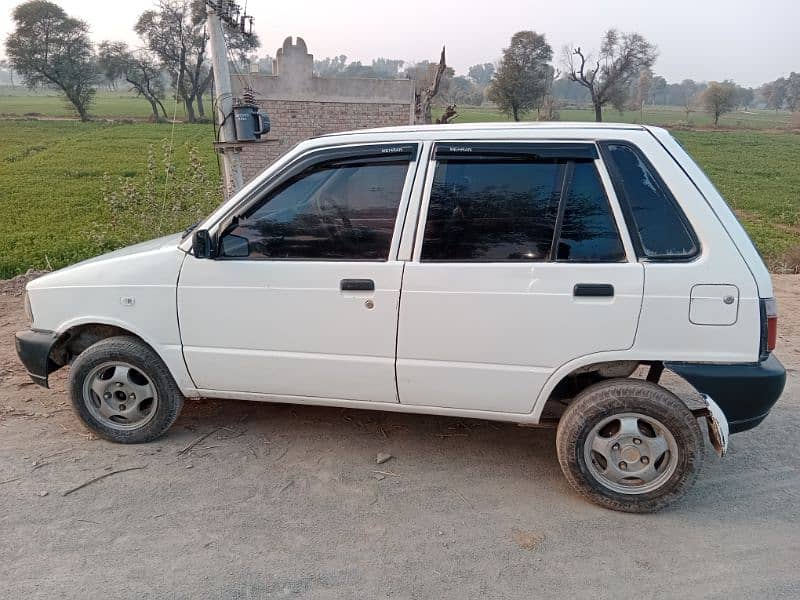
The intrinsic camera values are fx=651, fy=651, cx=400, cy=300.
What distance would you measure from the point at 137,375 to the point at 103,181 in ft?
59.7

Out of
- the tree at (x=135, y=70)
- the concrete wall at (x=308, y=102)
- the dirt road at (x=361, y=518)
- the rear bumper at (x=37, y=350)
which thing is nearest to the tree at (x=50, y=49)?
the tree at (x=135, y=70)

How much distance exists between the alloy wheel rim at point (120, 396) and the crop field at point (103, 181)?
4.85 metres

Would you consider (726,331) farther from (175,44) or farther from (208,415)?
(175,44)

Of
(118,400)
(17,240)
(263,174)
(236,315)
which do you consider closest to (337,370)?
(236,315)

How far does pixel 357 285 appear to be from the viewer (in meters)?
3.52

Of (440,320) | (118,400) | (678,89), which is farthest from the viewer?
(678,89)

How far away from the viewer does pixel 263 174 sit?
146 inches

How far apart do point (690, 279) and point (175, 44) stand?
196 feet

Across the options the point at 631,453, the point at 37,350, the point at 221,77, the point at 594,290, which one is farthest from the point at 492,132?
the point at 221,77

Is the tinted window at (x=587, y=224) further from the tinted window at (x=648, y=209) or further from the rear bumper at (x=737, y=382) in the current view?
the rear bumper at (x=737, y=382)

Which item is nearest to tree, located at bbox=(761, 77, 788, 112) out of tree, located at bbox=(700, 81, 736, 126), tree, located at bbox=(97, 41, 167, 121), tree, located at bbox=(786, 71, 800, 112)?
tree, located at bbox=(786, 71, 800, 112)

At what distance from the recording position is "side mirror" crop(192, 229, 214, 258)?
3.66 m

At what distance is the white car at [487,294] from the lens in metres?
3.26

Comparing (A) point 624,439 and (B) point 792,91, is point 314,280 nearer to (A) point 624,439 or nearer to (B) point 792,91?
(A) point 624,439
